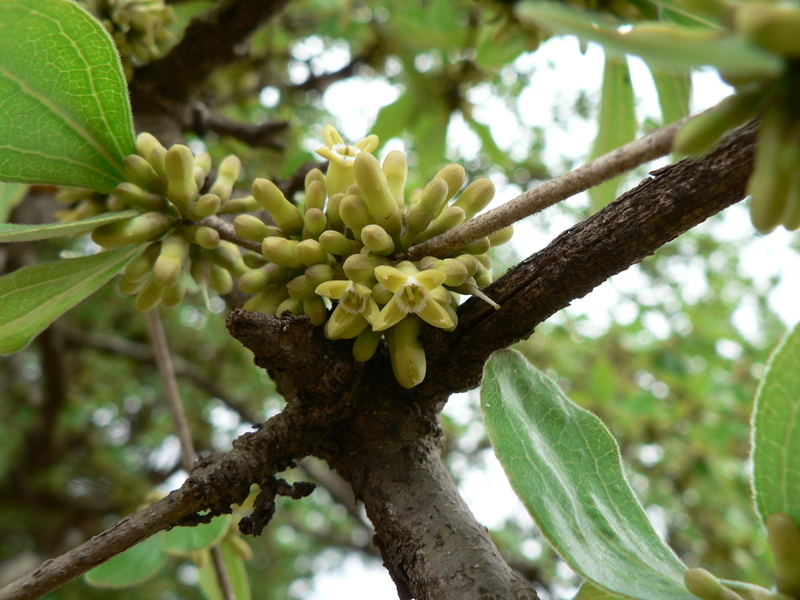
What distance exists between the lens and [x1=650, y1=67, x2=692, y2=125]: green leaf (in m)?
1.83

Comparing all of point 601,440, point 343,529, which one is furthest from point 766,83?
point 343,529

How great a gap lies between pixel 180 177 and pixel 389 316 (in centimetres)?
59

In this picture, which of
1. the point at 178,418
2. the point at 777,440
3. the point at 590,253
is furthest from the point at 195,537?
the point at 777,440

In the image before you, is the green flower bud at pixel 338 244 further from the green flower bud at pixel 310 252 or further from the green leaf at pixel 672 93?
the green leaf at pixel 672 93

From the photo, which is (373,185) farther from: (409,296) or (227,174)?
(227,174)

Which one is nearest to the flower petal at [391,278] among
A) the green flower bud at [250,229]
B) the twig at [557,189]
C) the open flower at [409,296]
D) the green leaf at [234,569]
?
the open flower at [409,296]

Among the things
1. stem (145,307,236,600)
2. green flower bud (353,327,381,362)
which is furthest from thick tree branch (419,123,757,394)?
stem (145,307,236,600)

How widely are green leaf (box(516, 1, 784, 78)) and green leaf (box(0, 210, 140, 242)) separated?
0.95m

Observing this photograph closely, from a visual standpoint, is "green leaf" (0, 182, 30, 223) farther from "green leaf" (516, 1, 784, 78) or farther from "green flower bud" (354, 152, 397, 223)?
"green leaf" (516, 1, 784, 78)

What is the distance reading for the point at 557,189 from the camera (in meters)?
0.88

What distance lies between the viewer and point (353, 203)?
1.19m

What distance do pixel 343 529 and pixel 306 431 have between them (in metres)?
6.24

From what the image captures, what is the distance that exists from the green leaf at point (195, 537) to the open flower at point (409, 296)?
0.95 metres

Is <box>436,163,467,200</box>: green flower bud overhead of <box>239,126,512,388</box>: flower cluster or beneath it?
overhead
